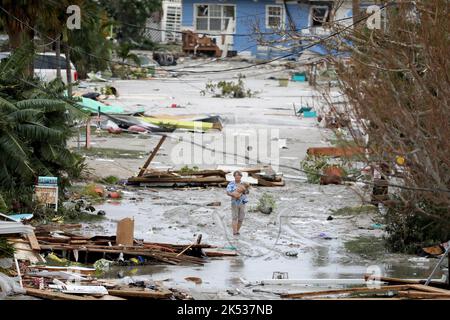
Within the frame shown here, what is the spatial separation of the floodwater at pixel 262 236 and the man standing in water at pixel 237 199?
0.31 meters

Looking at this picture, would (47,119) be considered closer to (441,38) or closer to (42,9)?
(42,9)

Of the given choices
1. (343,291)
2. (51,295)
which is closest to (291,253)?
(343,291)

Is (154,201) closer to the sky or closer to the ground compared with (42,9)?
closer to the ground

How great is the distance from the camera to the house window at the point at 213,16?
67938 millimetres

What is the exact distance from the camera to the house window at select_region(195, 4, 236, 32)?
6794cm

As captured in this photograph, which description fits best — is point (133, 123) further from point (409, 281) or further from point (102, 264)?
point (409, 281)

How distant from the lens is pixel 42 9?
27938mm

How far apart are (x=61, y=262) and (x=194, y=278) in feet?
7.47

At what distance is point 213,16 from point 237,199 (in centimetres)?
4700

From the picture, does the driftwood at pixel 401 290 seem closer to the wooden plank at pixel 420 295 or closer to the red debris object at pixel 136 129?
the wooden plank at pixel 420 295

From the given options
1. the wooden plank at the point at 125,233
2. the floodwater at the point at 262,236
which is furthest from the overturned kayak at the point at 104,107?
the wooden plank at the point at 125,233

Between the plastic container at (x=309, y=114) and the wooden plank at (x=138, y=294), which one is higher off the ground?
the plastic container at (x=309, y=114)

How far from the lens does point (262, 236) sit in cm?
2286

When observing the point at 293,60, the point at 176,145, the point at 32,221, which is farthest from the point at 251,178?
the point at 293,60
